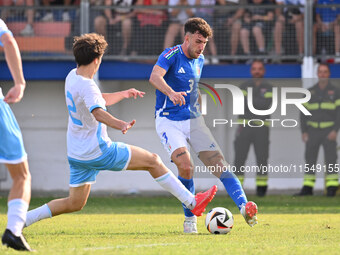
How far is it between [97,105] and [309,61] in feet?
34.3

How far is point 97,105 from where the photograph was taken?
6984mm

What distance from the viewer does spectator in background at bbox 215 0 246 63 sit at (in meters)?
16.7

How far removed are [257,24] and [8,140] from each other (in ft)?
37.5

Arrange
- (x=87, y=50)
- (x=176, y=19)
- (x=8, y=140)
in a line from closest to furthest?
1. (x=8, y=140)
2. (x=87, y=50)
3. (x=176, y=19)

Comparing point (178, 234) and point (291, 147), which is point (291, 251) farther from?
point (291, 147)

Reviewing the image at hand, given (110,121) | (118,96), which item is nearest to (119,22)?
(118,96)

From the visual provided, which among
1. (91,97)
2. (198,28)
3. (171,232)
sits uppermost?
(198,28)

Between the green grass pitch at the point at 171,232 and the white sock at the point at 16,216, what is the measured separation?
0.82 ft

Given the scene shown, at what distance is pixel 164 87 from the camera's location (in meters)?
8.23

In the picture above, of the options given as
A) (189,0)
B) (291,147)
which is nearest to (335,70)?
(291,147)

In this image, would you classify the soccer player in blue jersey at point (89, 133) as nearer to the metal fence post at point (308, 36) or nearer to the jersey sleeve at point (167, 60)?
the jersey sleeve at point (167, 60)

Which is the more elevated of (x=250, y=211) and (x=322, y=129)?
(x=250, y=211)

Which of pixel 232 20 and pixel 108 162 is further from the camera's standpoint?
pixel 232 20

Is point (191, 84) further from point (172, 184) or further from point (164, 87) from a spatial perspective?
point (172, 184)
